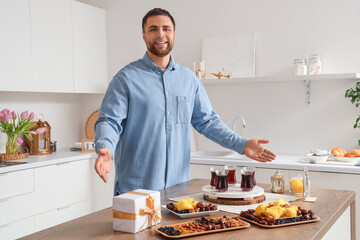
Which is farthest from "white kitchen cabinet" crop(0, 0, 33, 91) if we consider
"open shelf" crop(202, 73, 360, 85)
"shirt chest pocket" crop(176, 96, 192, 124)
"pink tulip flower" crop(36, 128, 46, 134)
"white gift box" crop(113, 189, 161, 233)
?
"white gift box" crop(113, 189, 161, 233)

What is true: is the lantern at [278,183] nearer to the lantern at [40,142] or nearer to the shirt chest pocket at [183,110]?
the shirt chest pocket at [183,110]

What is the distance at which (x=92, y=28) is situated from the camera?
438 cm

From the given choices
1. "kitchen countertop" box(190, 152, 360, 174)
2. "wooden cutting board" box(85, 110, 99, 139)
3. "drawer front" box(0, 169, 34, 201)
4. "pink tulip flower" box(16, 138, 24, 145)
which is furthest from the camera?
"wooden cutting board" box(85, 110, 99, 139)

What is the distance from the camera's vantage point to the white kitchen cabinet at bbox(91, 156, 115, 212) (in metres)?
3.99

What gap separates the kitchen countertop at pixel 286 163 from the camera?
117 inches

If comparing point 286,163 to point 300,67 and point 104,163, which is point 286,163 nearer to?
point 300,67

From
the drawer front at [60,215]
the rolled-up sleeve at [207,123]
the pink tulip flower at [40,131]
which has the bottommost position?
the drawer front at [60,215]

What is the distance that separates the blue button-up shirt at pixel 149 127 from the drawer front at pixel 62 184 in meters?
1.44

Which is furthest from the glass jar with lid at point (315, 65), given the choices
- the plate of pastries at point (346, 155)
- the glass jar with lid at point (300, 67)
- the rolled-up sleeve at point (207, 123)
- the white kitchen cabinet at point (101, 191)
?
the white kitchen cabinet at point (101, 191)

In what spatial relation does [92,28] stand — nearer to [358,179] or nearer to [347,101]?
[347,101]

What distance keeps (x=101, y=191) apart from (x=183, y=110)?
79.7 inches

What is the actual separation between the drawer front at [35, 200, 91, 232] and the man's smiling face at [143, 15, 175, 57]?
1.95 m

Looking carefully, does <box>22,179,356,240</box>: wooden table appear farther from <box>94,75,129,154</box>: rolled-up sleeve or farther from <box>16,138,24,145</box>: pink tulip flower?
<box>16,138,24,145</box>: pink tulip flower

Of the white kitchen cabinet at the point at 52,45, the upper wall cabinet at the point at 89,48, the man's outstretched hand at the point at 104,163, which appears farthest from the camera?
the upper wall cabinet at the point at 89,48
